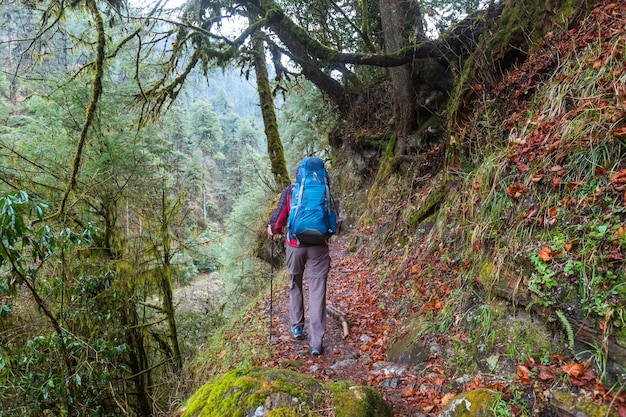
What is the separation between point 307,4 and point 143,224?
933cm

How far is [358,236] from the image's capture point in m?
9.02

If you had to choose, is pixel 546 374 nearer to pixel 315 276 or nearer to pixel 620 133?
pixel 620 133

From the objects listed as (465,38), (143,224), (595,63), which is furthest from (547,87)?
(143,224)

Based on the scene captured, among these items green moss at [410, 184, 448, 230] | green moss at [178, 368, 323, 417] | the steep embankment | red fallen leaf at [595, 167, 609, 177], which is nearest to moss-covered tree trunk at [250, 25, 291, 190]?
green moss at [410, 184, 448, 230]

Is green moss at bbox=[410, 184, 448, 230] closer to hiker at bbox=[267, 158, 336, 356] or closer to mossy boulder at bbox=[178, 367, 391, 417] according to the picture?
hiker at bbox=[267, 158, 336, 356]

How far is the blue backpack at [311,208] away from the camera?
164 inches

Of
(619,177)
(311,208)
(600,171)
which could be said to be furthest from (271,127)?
(619,177)

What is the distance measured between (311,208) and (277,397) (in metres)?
2.21

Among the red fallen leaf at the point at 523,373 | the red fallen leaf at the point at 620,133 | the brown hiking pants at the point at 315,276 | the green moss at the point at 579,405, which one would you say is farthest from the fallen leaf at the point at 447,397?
the red fallen leaf at the point at 620,133

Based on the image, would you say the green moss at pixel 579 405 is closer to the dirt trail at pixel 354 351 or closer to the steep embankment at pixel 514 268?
the steep embankment at pixel 514 268

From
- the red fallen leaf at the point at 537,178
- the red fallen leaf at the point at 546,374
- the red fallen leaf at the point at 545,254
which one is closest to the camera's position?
the red fallen leaf at the point at 546,374

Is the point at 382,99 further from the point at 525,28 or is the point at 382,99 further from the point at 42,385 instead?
the point at 42,385

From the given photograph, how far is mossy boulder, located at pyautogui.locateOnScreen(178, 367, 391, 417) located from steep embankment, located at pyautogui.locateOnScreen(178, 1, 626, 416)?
0.67 metres

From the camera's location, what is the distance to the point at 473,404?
2.39 meters
